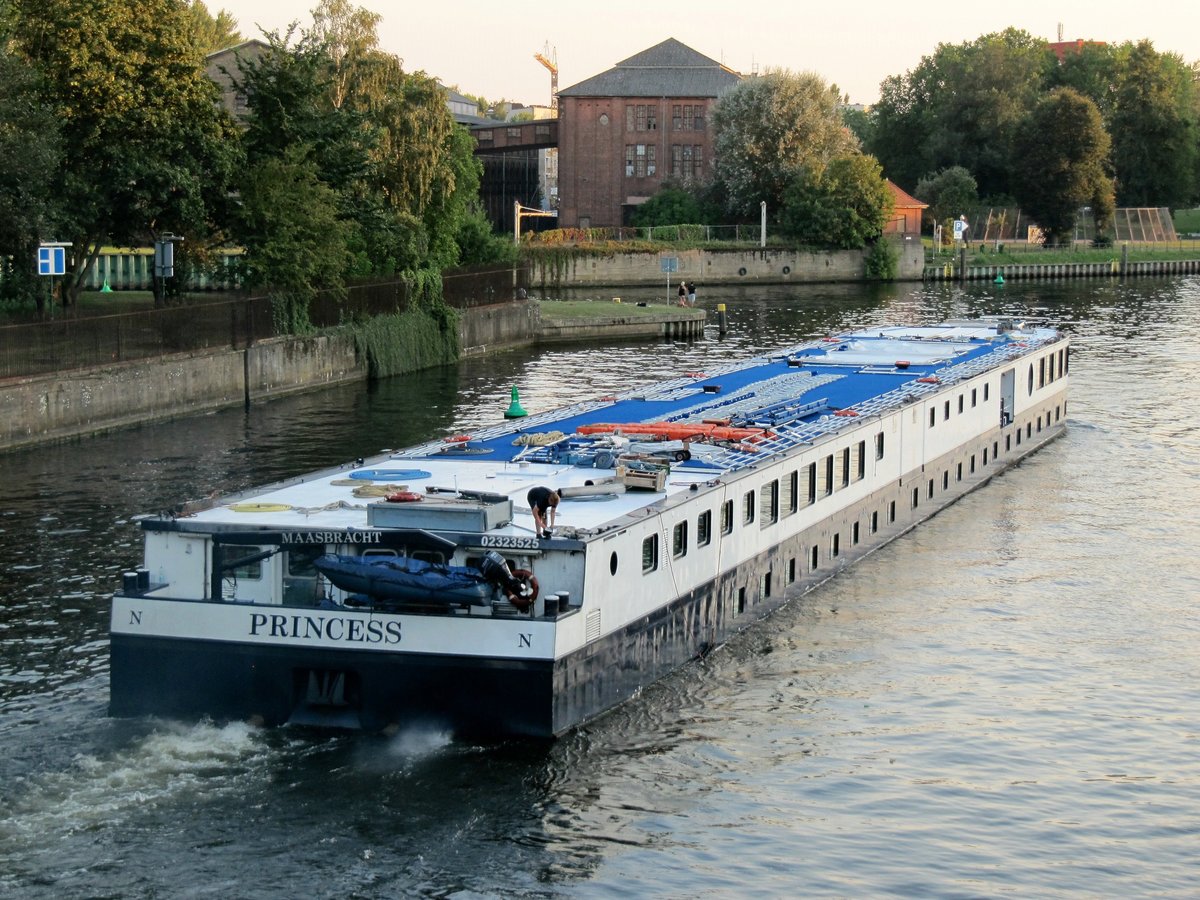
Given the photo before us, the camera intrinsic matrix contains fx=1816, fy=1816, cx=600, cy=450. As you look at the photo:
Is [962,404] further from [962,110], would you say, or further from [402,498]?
[962,110]

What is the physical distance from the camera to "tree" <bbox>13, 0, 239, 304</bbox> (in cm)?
5081

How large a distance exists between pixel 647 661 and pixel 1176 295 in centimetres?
9526

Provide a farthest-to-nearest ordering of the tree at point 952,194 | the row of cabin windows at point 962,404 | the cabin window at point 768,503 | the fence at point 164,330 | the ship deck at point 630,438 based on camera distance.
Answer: the tree at point 952,194, the fence at point 164,330, the row of cabin windows at point 962,404, the cabin window at point 768,503, the ship deck at point 630,438

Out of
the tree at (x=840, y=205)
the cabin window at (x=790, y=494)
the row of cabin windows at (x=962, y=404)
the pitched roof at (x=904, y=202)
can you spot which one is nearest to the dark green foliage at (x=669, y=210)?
the tree at (x=840, y=205)

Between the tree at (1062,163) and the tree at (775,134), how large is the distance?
77.8 ft

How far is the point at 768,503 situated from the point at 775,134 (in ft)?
344

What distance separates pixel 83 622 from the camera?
2888 cm

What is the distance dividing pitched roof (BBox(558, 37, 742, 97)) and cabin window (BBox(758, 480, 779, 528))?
119791 mm

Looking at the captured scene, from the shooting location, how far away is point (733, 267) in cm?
12606

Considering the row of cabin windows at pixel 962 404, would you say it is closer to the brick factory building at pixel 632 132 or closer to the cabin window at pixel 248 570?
the cabin window at pixel 248 570

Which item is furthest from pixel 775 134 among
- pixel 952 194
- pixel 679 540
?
pixel 679 540

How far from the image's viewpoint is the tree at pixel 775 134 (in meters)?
130

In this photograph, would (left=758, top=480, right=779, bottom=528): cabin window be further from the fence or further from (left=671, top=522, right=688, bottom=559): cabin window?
the fence

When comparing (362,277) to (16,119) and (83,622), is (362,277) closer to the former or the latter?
(16,119)
